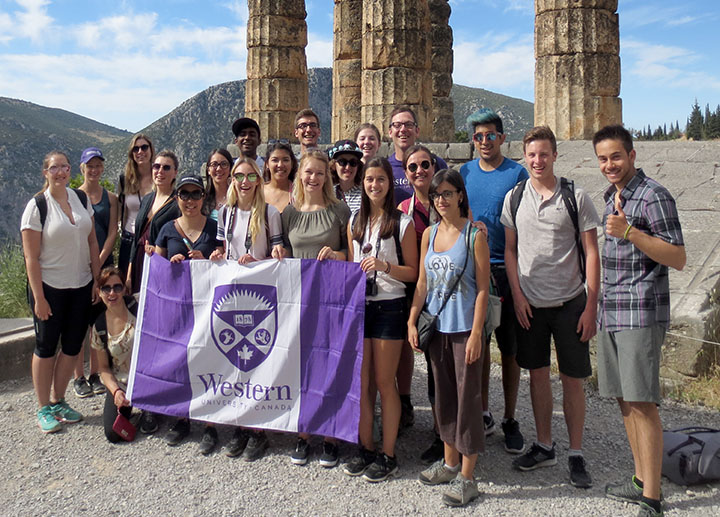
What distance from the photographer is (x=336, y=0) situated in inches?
620

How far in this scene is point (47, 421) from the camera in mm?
4590

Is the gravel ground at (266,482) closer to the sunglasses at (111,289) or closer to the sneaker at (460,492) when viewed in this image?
the sneaker at (460,492)

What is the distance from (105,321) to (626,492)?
12.8ft

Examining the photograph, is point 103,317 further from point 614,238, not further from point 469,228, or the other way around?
point 614,238

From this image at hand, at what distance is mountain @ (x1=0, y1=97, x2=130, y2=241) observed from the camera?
151 feet

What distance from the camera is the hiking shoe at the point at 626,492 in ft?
10.9

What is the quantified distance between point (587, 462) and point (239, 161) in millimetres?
3188

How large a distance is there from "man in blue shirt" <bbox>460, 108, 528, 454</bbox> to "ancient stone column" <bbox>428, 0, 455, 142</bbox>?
13.6 metres

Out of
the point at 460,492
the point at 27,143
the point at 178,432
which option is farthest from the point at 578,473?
the point at 27,143

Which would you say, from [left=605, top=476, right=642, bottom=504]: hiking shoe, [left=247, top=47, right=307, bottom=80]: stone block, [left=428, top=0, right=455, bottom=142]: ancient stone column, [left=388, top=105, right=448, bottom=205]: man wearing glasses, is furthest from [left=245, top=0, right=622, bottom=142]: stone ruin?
[left=605, top=476, right=642, bottom=504]: hiking shoe

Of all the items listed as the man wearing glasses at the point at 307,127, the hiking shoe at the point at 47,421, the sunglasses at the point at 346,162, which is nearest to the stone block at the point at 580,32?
the man wearing glasses at the point at 307,127

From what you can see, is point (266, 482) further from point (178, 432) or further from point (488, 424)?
point (488, 424)

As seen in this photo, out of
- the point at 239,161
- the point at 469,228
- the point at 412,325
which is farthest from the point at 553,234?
the point at 239,161

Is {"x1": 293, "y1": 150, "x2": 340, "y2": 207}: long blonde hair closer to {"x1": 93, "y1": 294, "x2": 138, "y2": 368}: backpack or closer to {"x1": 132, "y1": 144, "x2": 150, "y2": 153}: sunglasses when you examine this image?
{"x1": 93, "y1": 294, "x2": 138, "y2": 368}: backpack
